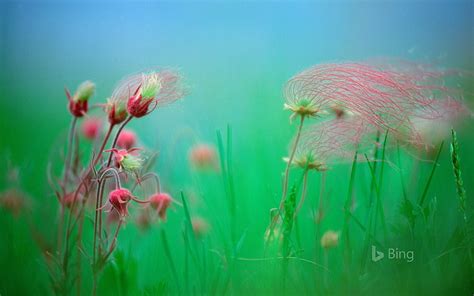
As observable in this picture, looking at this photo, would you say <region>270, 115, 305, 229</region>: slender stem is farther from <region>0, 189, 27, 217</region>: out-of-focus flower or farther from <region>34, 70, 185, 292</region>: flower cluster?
<region>0, 189, 27, 217</region>: out-of-focus flower

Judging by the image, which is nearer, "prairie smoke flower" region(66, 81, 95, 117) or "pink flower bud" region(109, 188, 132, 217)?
"pink flower bud" region(109, 188, 132, 217)

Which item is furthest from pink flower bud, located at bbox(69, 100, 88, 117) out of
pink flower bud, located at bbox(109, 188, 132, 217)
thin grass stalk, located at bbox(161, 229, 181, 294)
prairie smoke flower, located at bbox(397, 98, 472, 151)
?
prairie smoke flower, located at bbox(397, 98, 472, 151)

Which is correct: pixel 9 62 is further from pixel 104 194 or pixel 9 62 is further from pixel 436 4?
pixel 436 4

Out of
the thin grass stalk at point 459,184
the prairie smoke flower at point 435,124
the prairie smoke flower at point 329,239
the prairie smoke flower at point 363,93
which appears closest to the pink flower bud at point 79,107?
the prairie smoke flower at point 363,93

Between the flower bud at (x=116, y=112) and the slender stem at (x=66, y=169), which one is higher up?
the flower bud at (x=116, y=112)

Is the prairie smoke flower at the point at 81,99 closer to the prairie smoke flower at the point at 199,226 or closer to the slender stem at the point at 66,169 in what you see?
the slender stem at the point at 66,169

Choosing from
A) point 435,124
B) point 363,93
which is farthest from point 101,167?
point 435,124
